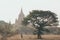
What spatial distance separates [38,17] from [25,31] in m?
1.67

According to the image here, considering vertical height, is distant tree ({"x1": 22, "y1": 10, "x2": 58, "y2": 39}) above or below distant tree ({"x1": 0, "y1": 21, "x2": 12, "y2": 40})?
above

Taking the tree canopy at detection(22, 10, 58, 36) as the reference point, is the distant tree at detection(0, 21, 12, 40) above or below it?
below

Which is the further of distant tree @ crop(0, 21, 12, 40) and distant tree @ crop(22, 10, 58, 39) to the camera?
distant tree @ crop(22, 10, 58, 39)

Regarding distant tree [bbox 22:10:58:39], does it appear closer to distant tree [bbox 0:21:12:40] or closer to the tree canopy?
the tree canopy

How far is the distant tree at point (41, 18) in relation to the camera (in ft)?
60.4

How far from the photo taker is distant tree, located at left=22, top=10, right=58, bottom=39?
18.4 metres

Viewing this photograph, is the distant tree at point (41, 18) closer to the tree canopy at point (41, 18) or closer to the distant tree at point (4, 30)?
the tree canopy at point (41, 18)

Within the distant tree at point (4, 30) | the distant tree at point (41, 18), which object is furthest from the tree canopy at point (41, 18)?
the distant tree at point (4, 30)

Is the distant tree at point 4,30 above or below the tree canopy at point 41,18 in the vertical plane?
below

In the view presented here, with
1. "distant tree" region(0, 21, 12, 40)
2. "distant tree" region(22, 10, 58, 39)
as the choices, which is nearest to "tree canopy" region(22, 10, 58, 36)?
"distant tree" region(22, 10, 58, 39)

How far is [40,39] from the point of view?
1744 centimetres

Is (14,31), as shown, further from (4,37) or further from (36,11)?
(36,11)

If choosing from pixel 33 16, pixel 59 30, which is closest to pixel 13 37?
pixel 33 16

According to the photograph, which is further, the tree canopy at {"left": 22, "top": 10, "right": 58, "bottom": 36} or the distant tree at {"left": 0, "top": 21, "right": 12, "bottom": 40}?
the tree canopy at {"left": 22, "top": 10, "right": 58, "bottom": 36}
